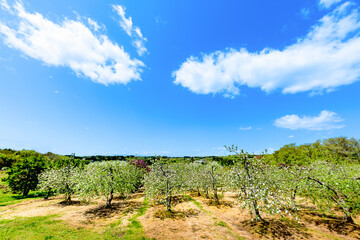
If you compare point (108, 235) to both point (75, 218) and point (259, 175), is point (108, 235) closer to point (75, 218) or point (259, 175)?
point (75, 218)

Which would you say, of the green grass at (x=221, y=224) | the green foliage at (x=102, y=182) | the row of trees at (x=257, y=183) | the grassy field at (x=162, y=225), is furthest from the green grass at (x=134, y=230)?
the green grass at (x=221, y=224)

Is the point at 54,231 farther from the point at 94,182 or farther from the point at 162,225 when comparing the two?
the point at 162,225

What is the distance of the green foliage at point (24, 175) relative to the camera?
33.1 meters

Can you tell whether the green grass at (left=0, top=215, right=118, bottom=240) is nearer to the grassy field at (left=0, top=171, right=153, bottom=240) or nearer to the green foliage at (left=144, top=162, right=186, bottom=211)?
the grassy field at (left=0, top=171, right=153, bottom=240)

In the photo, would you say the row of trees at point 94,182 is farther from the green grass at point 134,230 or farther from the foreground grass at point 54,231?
the green grass at point 134,230

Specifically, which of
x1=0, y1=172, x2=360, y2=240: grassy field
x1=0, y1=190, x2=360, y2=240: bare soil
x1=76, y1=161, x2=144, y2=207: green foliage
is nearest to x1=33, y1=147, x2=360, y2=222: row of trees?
x1=76, y1=161, x2=144, y2=207: green foliage

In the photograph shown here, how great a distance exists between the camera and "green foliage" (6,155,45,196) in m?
33.1

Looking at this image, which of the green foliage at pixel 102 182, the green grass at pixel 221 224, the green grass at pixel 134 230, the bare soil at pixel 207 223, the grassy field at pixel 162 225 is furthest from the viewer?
the green foliage at pixel 102 182

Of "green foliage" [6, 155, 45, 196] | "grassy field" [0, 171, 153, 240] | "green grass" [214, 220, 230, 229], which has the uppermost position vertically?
"green foliage" [6, 155, 45, 196]

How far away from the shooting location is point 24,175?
34125 mm

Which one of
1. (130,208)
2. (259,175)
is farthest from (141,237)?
(259,175)

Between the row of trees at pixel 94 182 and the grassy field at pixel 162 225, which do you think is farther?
the row of trees at pixel 94 182

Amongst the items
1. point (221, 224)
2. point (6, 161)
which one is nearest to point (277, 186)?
point (221, 224)

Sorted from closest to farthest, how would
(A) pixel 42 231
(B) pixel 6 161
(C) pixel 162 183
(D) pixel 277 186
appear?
(A) pixel 42 231
(D) pixel 277 186
(C) pixel 162 183
(B) pixel 6 161
